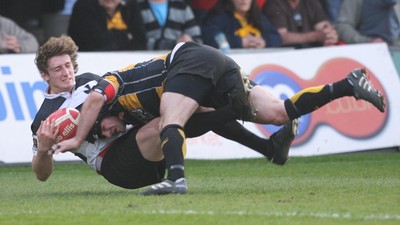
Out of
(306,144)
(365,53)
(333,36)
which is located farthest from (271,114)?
(333,36)

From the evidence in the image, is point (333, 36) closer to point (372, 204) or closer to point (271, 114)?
point (271, 114)

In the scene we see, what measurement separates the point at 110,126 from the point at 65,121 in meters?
0.37

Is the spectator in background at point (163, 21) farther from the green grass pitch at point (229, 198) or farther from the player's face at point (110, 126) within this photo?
the player's face at point (110, 126)

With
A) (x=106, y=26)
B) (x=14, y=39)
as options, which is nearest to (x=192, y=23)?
(x=106, y=26)

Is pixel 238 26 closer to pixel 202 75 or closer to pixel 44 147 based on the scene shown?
pixel 202 75

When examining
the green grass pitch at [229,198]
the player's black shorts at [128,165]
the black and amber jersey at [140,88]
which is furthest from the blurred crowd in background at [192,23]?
the black and amber jersey at [140,88]

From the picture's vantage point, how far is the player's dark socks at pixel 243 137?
31.5ft

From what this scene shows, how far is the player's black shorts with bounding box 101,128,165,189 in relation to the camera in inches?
356

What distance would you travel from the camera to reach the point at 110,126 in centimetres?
900

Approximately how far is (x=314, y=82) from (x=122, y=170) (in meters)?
5.19

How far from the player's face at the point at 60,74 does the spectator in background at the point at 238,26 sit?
5694mm

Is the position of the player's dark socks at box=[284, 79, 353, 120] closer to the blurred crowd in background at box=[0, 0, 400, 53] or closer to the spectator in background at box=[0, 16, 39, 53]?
the blurred crowd in background at box=[0, 0, 400, 53]

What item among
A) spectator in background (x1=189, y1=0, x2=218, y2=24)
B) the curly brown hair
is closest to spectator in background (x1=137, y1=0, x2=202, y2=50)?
spectator in background (x1=189, y1=0, x2=218, y2=24)

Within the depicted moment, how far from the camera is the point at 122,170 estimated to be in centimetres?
909
